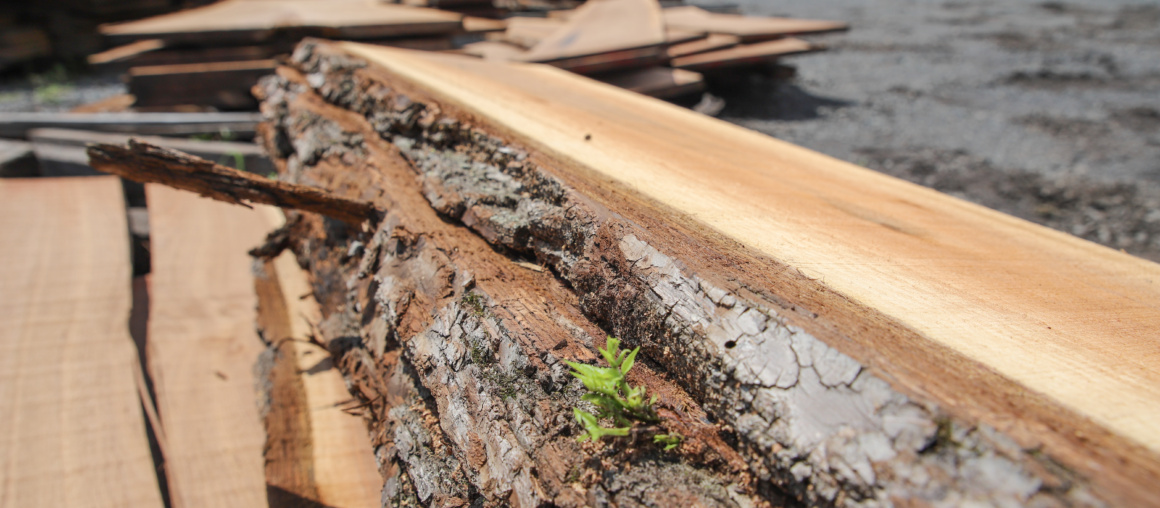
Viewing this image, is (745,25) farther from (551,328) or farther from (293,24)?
(551,328)

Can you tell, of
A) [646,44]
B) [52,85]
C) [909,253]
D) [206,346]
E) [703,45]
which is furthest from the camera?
[52,85]

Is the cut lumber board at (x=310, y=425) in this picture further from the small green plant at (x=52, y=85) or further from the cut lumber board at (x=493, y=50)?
the small green plant at (x=52, y=85)

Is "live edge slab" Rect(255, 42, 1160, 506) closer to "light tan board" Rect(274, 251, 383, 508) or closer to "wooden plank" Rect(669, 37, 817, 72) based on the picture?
"light tan board" Rect(274, 251, 383, 508)

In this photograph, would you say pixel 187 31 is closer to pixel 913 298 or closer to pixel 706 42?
pixel 706 42

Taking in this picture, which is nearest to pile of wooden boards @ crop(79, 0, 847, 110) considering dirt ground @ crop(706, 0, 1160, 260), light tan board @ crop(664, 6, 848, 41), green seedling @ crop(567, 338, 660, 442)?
light tan board @ crop(664, 6, 848, 41)

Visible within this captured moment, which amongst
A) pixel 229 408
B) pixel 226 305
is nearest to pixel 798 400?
pixel 229 408

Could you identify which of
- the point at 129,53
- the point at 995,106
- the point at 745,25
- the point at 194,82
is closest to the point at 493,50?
the point at 194,82
